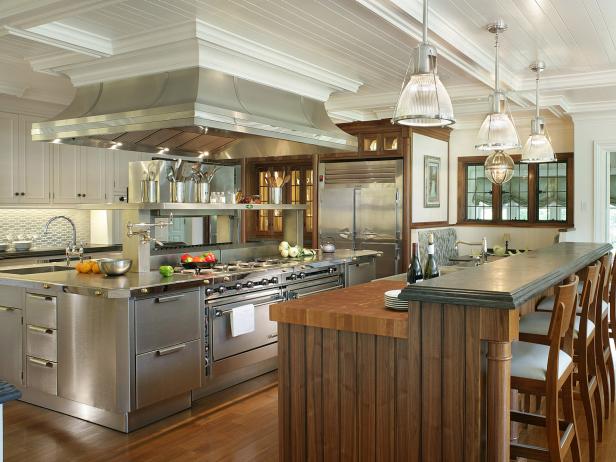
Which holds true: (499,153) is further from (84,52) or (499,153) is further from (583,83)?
(84,52)

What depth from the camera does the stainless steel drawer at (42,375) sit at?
4215 mm

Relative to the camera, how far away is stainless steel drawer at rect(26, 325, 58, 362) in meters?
4.21

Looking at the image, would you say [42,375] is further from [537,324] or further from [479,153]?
[479,153]

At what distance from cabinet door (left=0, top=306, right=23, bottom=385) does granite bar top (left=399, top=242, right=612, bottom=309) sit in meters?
3.10

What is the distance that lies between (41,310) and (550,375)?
3293 mm

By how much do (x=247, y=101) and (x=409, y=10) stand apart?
1663 millimetres

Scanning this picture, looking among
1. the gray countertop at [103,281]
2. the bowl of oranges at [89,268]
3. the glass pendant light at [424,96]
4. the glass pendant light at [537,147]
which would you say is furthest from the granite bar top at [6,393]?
the glass pendant light at [537,147]

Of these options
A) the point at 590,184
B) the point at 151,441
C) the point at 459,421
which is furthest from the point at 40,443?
the point at 590,184

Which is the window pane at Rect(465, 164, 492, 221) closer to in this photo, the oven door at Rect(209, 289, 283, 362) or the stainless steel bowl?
the oven door at Rect(209, 289, 283, 362)

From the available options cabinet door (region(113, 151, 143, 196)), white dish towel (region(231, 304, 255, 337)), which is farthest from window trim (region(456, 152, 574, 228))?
white dish towel (region(231, 304, 255, 337))

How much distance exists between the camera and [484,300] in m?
2.40

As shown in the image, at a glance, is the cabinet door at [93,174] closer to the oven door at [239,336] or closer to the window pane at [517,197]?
the oven door at [239,336]

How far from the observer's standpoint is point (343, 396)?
2.85 metres

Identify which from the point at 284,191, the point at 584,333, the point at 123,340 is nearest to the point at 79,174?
the point at 284,191
